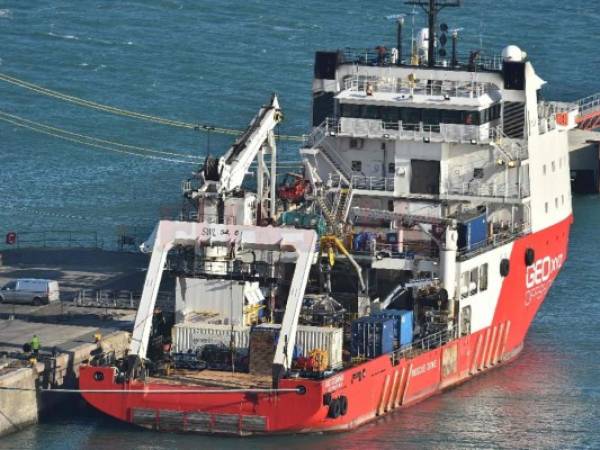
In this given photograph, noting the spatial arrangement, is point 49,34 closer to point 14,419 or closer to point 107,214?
point 107,214

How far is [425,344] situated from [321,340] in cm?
594

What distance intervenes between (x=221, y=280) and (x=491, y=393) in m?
10.6

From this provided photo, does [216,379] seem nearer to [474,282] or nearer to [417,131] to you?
[474,282]

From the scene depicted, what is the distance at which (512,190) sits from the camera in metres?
92.7

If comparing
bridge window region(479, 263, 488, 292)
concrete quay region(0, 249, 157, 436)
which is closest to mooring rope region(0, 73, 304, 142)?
concrete quay region(0, 249, 157, 436)

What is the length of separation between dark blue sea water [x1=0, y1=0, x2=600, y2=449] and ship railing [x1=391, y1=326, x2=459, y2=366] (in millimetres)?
1837

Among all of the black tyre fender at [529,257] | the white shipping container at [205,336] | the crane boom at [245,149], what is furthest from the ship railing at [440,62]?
the white shipping container at [205,336]

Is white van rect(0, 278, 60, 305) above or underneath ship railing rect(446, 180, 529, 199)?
underneath

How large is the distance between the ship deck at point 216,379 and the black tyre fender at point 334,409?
6.63 ft

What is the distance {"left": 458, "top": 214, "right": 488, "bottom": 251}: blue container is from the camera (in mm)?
88250

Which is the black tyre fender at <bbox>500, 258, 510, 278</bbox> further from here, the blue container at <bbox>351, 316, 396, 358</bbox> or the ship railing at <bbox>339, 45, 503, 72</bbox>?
the blue container at <bbox>351, 316, 396, 358</bbox>

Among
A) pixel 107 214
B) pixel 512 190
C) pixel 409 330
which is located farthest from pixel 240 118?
pixel 409 330

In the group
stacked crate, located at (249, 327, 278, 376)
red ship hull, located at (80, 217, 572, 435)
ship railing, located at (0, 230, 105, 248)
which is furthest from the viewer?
ship railing, located at (0, 230, 105, 248)

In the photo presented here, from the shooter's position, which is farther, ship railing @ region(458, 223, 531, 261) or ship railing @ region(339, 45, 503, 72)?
ship railing @ region(339, 45, 503, 72)
